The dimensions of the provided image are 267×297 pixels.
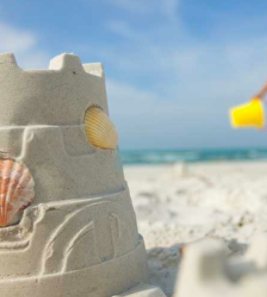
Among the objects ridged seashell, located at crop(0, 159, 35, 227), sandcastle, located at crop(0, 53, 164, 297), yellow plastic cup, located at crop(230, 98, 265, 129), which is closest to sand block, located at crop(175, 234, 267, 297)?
yellow plastic cup, located at crop(230, 98, 265, 129)

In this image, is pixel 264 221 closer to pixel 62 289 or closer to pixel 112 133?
pixel 112 133

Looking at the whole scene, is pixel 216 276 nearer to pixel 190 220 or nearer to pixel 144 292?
pixel 144 292

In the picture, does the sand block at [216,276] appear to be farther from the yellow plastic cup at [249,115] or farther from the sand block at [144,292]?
the sand block at [144,292]

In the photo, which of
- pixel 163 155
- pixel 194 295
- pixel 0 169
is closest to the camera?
pixel 194 295

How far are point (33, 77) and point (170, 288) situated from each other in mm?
2420

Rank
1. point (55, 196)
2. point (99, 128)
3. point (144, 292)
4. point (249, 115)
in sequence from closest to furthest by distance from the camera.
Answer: point (249, 115) < point (55, 196) < point (144, 292) < point (99, 128)

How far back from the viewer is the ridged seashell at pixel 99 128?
397cm

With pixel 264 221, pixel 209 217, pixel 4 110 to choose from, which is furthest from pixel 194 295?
pixel 209 217

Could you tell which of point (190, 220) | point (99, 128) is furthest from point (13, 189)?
point (190, 220)

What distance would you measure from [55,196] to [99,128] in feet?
2.39

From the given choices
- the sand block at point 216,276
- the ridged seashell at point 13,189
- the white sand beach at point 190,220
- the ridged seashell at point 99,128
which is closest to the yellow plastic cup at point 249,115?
the sand block at point 216,276

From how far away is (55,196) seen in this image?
12.1ft

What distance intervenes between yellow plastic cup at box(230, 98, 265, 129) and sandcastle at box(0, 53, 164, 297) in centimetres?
150

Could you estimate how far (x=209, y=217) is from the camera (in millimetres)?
8477
